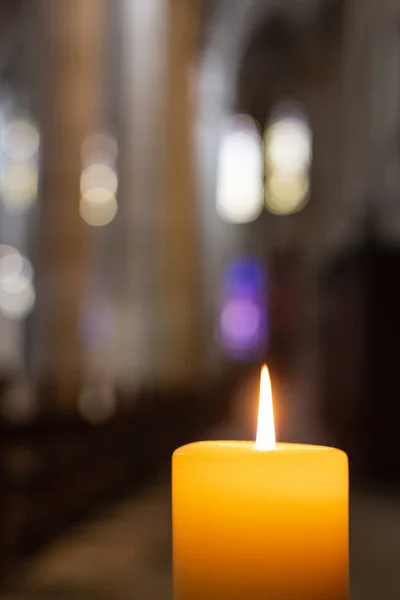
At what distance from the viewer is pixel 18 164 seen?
24.8ft

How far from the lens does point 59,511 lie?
150 cm

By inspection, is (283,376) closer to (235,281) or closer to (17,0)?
(235,281)

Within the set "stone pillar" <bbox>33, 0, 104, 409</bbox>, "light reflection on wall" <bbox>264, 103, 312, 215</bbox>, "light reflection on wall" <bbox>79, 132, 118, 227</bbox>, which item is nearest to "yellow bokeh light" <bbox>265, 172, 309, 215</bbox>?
"light reflection on wall" <bbox>264, 103, 312, 215</bbox>

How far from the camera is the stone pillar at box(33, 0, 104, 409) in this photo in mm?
4305

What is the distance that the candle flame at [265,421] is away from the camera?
0.52 m

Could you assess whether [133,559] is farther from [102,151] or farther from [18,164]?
[18,164]

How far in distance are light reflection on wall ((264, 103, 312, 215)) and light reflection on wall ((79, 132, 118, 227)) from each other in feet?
4.28

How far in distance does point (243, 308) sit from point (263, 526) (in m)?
6.09

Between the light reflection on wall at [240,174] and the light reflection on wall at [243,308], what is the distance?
1.39 ft

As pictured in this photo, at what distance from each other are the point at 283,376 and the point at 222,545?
13.2ft

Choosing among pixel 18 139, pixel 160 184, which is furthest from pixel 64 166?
pixel 18 139

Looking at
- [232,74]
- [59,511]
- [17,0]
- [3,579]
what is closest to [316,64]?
[232,74]

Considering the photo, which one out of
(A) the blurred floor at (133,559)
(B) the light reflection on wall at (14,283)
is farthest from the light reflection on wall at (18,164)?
(A) the blurred floor at (133,559)

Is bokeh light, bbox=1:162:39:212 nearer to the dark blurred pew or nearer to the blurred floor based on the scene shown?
the dark blurred pew
